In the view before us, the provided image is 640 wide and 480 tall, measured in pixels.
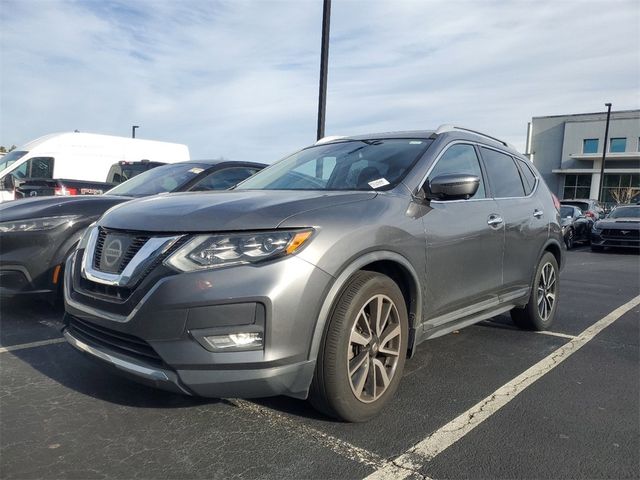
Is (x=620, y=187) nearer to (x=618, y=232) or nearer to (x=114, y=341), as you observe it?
(x=618, y=232)

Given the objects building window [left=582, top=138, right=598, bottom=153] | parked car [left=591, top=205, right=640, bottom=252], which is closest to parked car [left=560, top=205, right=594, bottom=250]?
parked car [left=591, top=205, right=640, bottom=252]

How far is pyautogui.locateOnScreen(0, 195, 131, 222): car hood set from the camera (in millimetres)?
4844

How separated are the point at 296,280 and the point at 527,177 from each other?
3.42m

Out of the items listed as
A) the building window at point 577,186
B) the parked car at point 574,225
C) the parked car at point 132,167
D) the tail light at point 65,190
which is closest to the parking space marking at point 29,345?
the tail light at point 65,190

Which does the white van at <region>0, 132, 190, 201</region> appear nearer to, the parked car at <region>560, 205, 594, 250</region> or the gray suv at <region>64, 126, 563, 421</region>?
the gray suv at <region>64, 126, 563, 421</region>

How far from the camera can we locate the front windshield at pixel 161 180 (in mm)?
5891

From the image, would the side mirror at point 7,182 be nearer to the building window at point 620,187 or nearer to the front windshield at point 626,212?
the front windshield at point 626,212

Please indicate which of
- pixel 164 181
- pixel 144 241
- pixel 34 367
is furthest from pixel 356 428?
pixel 164 181

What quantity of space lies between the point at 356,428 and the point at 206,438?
2.69 feet

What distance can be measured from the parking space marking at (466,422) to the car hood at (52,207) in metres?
3.78

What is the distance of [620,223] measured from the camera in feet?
48.8

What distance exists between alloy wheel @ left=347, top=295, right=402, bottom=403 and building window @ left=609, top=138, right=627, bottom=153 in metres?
44.6

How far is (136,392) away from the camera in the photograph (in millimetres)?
3352

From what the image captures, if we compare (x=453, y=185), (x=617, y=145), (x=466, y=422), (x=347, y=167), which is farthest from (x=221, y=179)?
(x=617, y=145)
